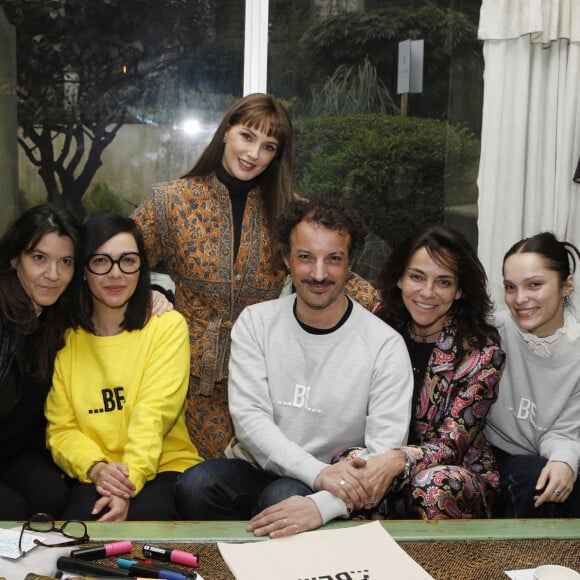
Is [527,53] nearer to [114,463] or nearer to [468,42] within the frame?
[468,42]

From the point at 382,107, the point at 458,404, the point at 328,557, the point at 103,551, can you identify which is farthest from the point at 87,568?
the point at 382,107

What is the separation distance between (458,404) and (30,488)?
48.1 inches

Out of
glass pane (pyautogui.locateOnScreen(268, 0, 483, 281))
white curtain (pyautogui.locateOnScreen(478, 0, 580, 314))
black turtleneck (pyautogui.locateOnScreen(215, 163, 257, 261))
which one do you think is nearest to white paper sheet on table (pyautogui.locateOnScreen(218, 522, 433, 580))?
black turtleneck (pyautogui.locateOnScreen(215, 163, 257, 261))

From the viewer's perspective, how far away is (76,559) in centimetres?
128

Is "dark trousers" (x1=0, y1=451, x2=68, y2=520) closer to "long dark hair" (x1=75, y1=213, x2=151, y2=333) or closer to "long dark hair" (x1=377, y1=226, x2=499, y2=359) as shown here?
"long dark hair" (x1=75, y1=213, x2=151, y2=333)

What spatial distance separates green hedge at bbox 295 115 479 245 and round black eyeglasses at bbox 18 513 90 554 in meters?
2.33

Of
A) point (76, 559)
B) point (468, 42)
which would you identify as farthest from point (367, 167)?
point (76, 559)

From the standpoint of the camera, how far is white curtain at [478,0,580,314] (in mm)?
3027

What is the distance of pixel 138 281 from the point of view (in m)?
2.24

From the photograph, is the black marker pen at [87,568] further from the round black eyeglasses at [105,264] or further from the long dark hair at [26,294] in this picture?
the round black eyeglasses at [105,264]

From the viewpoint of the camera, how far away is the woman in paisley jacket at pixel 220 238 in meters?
2.47

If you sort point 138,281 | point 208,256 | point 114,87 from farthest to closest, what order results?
point 114,87 < point 208,256 < point 138,281

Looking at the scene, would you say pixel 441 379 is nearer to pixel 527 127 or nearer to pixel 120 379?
pixel 120 379

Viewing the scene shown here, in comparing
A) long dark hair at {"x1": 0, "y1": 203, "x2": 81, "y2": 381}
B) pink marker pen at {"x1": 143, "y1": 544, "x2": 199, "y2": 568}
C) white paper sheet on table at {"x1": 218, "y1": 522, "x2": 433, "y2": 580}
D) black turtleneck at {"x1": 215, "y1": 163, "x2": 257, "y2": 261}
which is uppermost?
black turtleneck at {"x1": 215, "y1": 163, "x2": 257, "y2": 261}
